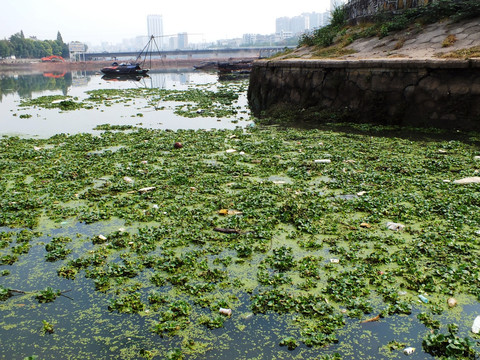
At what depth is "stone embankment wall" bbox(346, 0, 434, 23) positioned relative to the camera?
1295 cm

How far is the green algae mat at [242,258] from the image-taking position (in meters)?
2.71

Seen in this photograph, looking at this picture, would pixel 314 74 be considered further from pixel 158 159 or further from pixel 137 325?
pixel 137 325

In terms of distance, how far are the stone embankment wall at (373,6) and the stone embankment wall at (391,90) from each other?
438 centimetres

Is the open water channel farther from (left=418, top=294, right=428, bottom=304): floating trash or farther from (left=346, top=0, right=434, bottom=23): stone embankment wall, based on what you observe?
Answer: (left=346, top=0, right=434, bottom=23): stone embankment wall

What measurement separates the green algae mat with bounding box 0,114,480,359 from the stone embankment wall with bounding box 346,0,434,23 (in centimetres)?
839

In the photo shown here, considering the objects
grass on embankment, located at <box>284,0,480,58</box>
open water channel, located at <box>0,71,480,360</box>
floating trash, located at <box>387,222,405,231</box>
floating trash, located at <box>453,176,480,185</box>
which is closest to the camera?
open water channel, located at <box>0,71,480,360</box>

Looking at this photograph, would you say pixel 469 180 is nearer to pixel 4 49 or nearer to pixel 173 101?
pixel 173 101

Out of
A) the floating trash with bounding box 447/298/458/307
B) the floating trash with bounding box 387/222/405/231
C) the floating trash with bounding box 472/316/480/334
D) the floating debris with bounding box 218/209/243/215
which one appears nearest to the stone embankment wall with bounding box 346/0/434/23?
the floating trash with bounding box 387/222/405/231

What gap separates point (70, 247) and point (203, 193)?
1883 millimetres

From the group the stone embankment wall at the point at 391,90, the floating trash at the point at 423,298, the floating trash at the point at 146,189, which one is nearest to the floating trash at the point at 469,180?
the floating trash at the point at 423,298

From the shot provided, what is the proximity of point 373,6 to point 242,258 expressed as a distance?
14.2 metres

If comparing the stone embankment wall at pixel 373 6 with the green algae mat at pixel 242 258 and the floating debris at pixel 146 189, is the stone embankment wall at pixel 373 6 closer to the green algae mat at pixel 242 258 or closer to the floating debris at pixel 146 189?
the green algae mat at pixel 242 258

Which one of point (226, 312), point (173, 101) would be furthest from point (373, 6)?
point (226, 312)

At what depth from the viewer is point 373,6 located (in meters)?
14.9
